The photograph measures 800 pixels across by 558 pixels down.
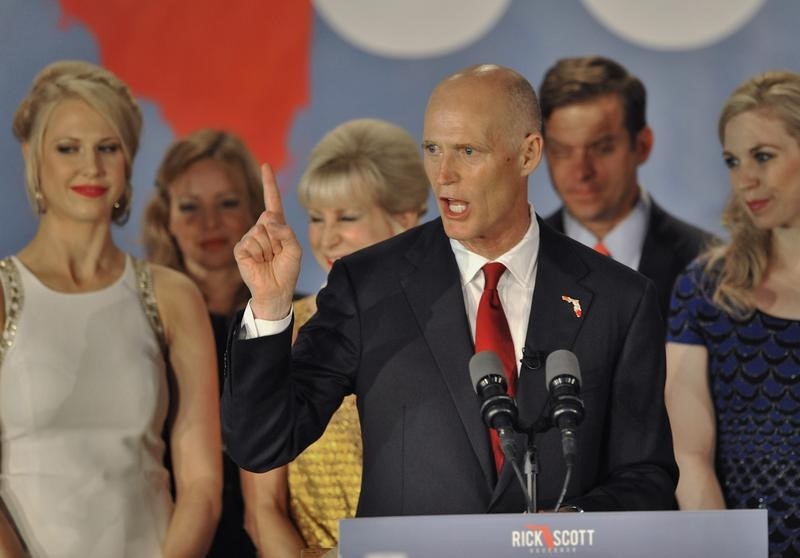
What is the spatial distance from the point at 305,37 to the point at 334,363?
242 centimetres

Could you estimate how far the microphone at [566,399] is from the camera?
2.39 metres

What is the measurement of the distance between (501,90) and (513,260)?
0.39 metres

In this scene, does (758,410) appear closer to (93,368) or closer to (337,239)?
(337,239)

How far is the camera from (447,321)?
9.84ft

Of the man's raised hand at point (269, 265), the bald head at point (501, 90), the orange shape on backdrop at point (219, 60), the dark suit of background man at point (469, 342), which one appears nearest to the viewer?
the man's raised hand at point (269, 265)

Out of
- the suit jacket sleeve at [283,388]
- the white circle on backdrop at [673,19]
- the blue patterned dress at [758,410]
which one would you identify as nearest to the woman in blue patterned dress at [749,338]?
the blue patterned dress at [758,410]

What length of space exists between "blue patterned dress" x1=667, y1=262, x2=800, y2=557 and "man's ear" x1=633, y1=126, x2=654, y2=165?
892 mm

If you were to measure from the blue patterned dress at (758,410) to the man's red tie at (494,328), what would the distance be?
1.36 meters

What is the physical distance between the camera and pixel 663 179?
501 centimetres

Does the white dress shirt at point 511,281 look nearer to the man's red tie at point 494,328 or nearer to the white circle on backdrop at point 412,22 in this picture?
the man's red tie at point 494,328

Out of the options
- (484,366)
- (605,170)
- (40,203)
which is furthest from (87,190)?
(484,366)

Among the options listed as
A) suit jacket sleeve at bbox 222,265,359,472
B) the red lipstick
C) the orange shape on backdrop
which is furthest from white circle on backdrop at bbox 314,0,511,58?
suit jacket sleeve at bbox 222,265,359,472

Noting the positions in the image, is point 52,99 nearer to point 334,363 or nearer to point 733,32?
point 334,363

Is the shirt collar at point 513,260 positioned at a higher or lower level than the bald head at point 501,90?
lower
